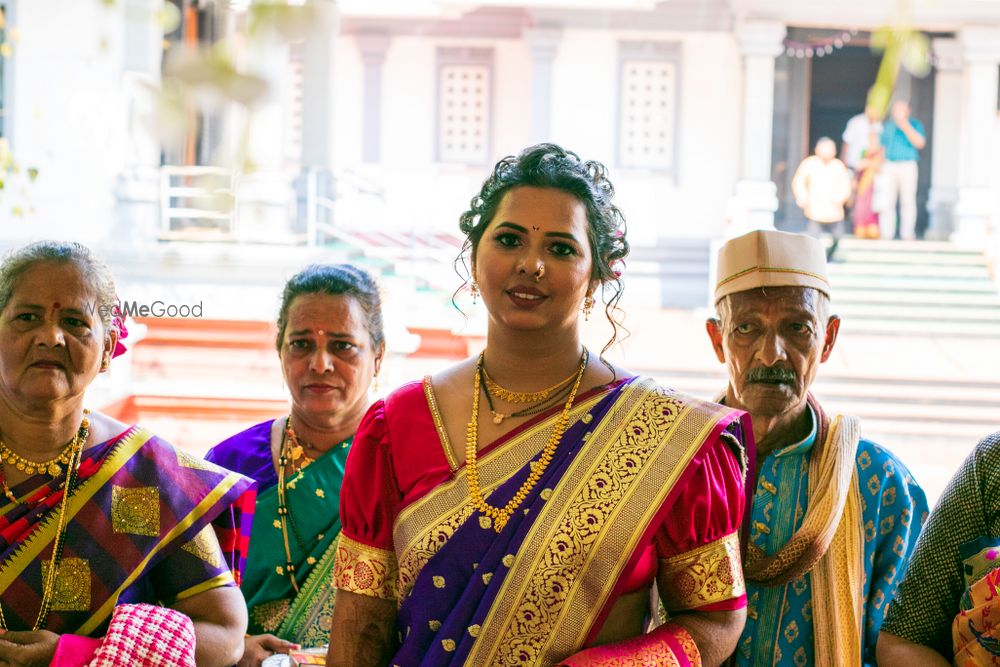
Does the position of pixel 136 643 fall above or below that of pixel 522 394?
below

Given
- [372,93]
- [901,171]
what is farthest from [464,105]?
[901,171]

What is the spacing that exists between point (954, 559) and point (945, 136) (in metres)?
8.75

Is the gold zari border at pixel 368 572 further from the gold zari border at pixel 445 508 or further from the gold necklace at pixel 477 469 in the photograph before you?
the gold necklace at pixel 477 469

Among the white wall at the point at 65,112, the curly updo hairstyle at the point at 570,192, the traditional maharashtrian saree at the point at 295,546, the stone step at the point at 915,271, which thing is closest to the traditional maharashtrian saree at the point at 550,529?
the curly updo hairstyle at the point at 570,192

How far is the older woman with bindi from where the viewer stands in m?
1.88

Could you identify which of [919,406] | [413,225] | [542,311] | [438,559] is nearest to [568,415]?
[542,311]

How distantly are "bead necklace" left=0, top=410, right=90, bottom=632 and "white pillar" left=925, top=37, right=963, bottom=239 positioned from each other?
26.9 ft

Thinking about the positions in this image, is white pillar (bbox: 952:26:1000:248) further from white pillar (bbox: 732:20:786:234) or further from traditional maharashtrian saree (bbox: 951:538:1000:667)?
traditional maharashtrian saree (bbox: 951:538:1000:667)

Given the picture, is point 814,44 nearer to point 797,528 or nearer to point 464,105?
point 464,105

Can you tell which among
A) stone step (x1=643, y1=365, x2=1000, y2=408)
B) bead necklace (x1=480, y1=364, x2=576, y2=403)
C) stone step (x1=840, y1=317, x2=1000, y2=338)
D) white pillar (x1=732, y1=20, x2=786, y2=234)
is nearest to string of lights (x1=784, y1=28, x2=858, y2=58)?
white pillar (x1=732, y1=20, x2=786, y2=234)

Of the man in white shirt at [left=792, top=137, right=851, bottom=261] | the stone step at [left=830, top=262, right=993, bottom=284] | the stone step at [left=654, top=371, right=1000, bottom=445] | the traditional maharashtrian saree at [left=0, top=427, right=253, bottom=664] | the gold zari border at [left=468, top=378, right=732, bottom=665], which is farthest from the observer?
the man in white shirt at [left=792, top=137, right=851, bottom=261]

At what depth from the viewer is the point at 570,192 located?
1.82 meters

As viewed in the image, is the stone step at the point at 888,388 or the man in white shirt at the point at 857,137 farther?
the man in white shirt at the point at 857,137

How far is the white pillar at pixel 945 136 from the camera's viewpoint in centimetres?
912
